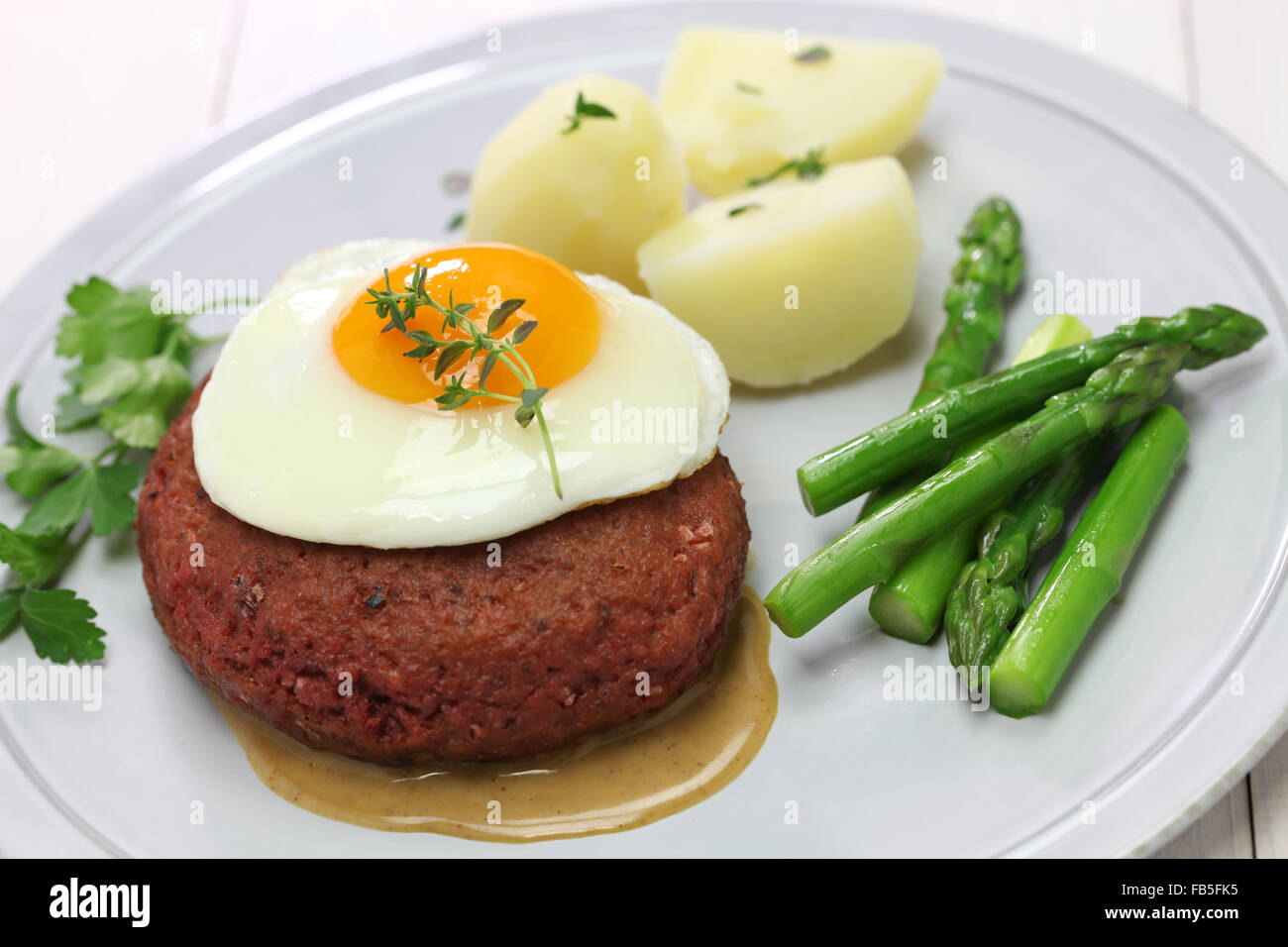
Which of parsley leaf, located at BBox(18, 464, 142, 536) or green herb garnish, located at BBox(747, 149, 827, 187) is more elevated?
green herb garnish, located at BBox(747, 149, 827, 187)

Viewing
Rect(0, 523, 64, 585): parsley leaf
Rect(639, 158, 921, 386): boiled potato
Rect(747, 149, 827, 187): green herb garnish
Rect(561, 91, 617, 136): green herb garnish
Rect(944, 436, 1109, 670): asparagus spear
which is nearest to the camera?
Rect(944, 436, 1109, 670): asparagus spear

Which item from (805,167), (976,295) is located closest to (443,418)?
(805,167)

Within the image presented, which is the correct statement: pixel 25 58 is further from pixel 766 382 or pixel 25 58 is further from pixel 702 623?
pixel 702 623

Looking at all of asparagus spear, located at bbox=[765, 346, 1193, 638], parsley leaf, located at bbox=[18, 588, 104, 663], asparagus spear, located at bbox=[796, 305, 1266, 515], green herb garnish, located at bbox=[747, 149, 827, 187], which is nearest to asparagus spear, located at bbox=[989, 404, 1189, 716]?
asparagus spear, located at bbox=[765, 346, 1193, 638]

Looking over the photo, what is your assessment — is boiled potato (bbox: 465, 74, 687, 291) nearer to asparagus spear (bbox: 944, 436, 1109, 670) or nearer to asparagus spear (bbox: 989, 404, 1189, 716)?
asparagus spear (bbox: 944, 436, 1109, 670)

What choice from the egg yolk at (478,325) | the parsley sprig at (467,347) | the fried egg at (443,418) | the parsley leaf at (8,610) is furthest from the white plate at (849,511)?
the parsley sprig at (467,347)

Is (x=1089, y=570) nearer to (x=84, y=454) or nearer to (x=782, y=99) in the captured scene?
(x=782, y=99)

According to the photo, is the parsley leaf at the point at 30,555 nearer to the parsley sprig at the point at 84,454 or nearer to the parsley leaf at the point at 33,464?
the parsley sprig at the point at 84,454
